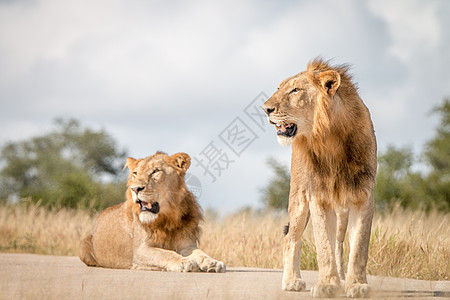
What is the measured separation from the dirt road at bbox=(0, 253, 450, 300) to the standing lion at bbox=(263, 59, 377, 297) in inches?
10.7

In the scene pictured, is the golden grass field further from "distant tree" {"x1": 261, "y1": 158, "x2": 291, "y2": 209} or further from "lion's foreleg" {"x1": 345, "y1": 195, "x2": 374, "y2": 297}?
"distant tree" {"x1": 261, "y1": 158, "x2": 291, "y2": 209}

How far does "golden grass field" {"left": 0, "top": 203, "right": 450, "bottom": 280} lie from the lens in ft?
22.7

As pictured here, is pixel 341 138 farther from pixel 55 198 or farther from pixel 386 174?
pixel 386 174

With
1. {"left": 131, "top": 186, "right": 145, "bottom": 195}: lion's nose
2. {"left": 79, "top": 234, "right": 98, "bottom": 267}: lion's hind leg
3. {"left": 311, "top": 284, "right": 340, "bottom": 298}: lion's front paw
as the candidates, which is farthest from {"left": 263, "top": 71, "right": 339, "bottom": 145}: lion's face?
{"left": 79, "top": 234, "right": 98, "bottom": 267}: lion's hind leg

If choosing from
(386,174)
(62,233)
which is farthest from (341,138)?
(386,174)

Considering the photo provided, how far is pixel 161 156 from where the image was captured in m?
6.98

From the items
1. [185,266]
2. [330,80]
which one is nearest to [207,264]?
[185,266]

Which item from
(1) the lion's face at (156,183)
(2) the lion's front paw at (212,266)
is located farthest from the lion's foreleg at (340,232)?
(1) the lion's face at (156,183)

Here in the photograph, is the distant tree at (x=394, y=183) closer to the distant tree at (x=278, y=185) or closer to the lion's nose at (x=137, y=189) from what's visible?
the distant tree at (x=278, y=185)

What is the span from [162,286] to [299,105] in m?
1.90

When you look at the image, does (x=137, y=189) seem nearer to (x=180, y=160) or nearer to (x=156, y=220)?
(x=156, y=220)

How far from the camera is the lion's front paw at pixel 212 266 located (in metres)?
6.11

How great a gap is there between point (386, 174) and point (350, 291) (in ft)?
60.3

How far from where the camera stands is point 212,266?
6.15 metres
